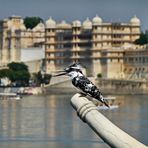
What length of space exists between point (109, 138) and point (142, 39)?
6315cm

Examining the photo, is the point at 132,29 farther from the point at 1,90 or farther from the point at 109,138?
the point at 109,138

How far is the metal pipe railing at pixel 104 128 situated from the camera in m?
4.29

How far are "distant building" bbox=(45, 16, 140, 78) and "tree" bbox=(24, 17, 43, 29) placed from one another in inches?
402

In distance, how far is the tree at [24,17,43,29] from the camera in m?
77.6

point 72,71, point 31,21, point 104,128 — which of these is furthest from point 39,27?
point 104,128

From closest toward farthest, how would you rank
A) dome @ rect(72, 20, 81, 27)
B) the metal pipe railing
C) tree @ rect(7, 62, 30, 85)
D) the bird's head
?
the metal pipe railing < the bird's head < tree @ rect(7, 62, 30, 85) < dome @ rect(72, 20, 81, 27)

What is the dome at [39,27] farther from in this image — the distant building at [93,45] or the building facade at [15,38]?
the distant building at [93,45]

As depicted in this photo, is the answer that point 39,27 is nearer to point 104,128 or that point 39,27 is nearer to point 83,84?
point 83,84

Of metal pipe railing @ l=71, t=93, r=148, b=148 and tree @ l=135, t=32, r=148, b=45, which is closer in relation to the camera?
metal pipe railing @ l=71, t=93, r=148, b=148

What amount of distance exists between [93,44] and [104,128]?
60350 mm

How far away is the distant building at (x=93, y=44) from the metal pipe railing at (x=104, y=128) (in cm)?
5896

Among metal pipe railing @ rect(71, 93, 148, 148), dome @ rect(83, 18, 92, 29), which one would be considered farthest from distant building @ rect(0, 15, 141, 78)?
metal pipe railing @ rect(71, 93, 148, 148)

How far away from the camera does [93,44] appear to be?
64688mm

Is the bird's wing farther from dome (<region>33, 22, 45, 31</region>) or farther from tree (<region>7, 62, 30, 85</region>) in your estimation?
dome (<region>33, 22, 45, 31</region>)
